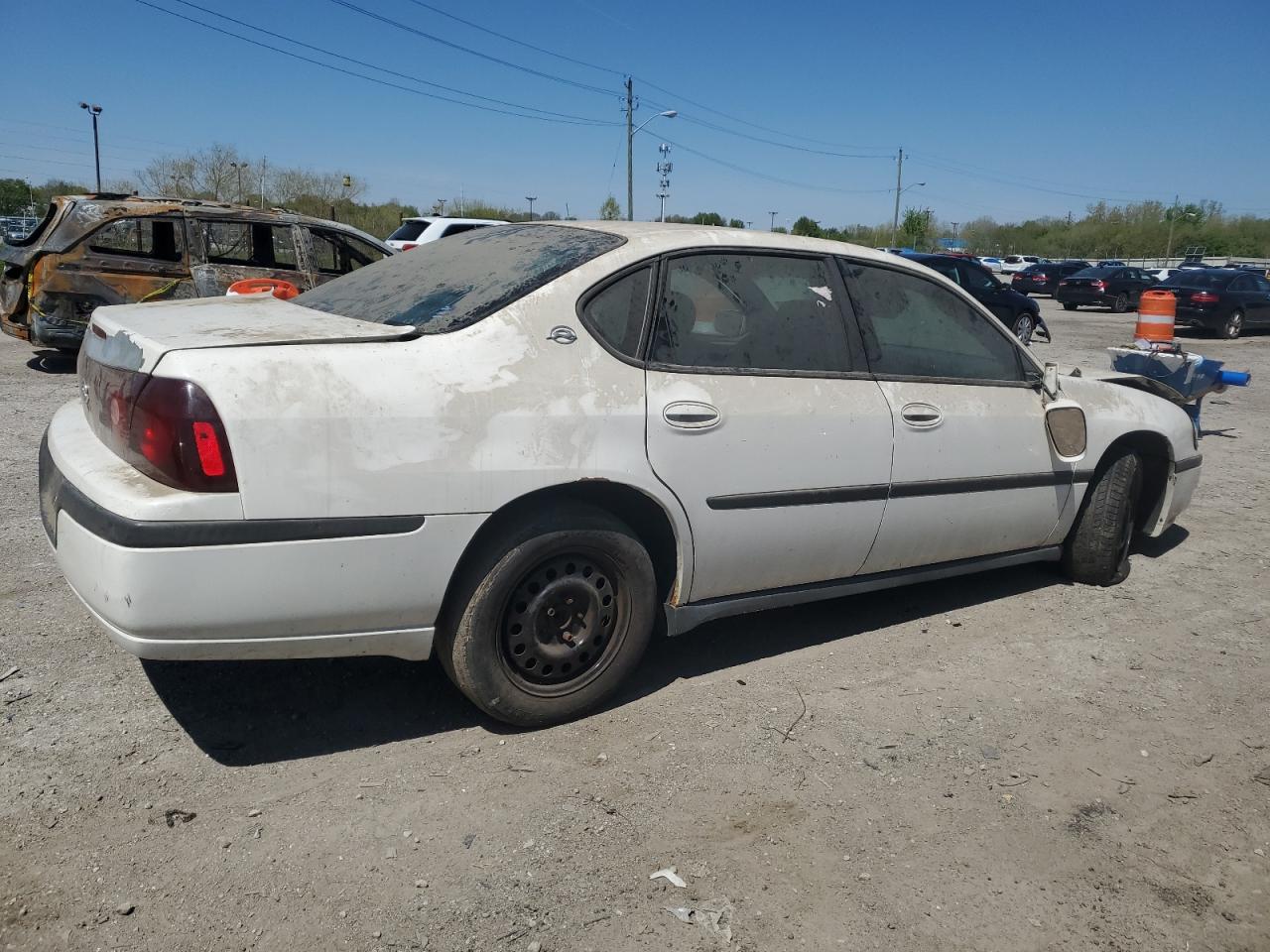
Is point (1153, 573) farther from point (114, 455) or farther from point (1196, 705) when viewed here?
point (114, 455)

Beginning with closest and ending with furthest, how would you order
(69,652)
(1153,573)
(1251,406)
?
(69,652) < (1153,573) < (1251,406)

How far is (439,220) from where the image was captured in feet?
55.5

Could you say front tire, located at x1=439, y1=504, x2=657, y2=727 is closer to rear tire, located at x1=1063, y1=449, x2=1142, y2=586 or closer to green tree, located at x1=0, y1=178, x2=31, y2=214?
rear tire, located at x1=1063, y1=449, x2=1142, y2=586

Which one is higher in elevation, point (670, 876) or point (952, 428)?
point (952, 428)

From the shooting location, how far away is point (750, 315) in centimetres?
349

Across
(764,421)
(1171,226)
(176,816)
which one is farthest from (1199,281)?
(1171,226)

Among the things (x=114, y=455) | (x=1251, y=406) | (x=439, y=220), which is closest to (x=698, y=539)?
(x=114, y=455)

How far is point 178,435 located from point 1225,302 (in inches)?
902

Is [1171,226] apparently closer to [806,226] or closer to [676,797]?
[806,226]

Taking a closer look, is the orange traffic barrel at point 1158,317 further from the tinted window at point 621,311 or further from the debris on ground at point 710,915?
the debris on ground at point 710,915

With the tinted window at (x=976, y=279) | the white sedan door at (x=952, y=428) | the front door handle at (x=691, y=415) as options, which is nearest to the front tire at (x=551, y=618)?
the front door handle at (x=691, y=415)

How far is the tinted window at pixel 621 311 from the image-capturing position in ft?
10.2

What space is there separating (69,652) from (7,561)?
3.71 feet

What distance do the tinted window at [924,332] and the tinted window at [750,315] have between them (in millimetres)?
179
